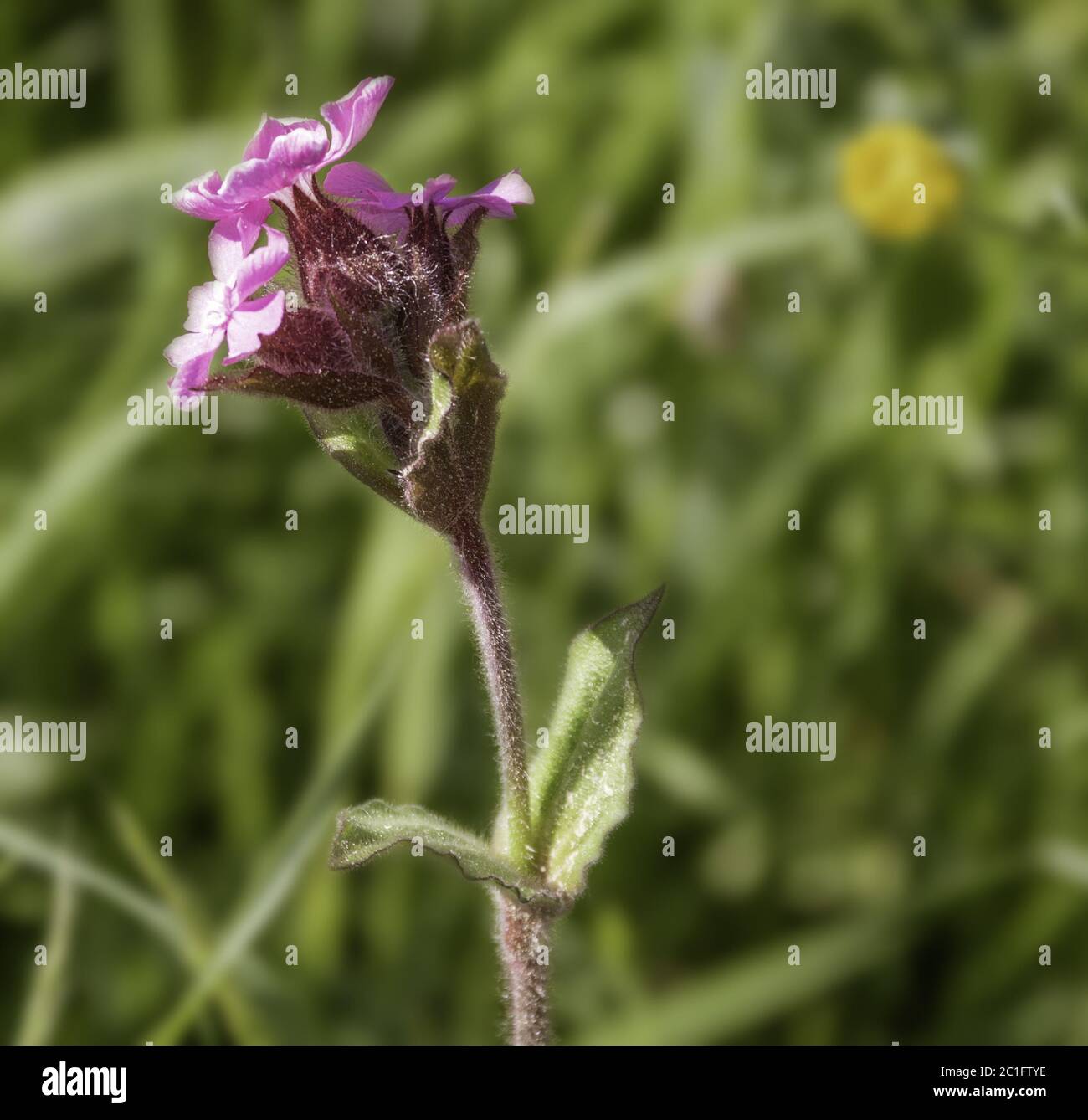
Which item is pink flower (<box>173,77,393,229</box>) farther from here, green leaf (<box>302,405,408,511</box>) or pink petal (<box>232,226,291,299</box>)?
green leaf (<box>302,405,408,511</box>)

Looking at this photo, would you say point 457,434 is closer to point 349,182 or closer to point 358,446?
point 358,446

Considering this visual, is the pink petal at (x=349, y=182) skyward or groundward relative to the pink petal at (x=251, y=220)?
skyward

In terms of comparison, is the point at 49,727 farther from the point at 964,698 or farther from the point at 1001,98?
the point at 1001,98

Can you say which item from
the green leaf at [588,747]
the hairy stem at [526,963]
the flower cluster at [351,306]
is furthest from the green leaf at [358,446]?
the hairy stem at [526,963]

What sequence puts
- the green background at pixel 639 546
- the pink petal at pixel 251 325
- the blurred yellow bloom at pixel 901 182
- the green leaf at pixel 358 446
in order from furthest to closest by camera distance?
1. the blurred yellow bloom at pixel 901 182
2. the green background at pixel 639 546
3. the green leaf at pixel 358 446
4. the pink petal at pixel 251 325

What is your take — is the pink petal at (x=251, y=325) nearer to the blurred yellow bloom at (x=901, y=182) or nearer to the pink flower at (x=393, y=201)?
the pink flower at (x=393, y=201)

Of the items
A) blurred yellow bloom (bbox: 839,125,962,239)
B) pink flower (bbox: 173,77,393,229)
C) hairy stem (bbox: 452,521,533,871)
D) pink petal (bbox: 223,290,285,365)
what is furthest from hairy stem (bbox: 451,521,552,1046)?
blurred yellow bloom (bbox: 839,125,962,239)

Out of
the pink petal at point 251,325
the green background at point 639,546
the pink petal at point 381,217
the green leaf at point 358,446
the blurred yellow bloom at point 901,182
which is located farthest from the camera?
the blurred yellow bloom at point 901,182
